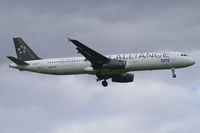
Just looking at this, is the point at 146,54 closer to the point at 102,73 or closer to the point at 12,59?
the point at 102,73

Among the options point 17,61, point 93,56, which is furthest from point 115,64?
point 17,61

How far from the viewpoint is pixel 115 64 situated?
86.4 meters

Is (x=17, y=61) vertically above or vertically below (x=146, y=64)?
above

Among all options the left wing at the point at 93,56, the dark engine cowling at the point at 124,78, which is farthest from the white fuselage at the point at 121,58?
the dark engine cowling at the point at 124,78

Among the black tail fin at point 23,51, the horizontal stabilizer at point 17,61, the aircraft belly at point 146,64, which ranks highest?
the black tail fin at point 23,51

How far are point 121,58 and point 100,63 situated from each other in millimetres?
3598

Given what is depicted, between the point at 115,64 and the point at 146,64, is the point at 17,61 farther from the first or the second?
the point at 146,64

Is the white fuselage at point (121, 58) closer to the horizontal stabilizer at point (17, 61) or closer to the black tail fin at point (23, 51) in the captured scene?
the horizontal stabilizer at point (17, 61)

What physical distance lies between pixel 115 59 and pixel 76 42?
752 centimetres

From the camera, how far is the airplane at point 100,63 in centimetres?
8631

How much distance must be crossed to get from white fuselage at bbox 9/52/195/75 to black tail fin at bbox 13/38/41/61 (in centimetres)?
241

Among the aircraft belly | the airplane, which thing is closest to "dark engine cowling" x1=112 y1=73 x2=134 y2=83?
the airplane

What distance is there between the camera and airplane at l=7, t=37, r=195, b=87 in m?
86.3

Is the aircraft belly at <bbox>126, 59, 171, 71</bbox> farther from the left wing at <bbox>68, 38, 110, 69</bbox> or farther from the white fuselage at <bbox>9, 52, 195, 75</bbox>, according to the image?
the left wing at <bbox>68, 38, 110, 69</bbox>
